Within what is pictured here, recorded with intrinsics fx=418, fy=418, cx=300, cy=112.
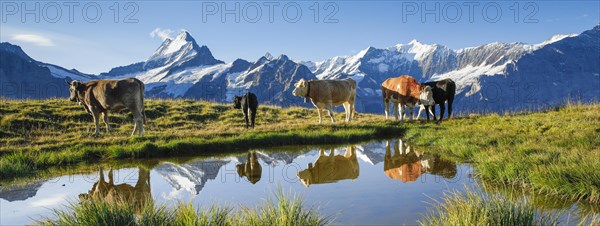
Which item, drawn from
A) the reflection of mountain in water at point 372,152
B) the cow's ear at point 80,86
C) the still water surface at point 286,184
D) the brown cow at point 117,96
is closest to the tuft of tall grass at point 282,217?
the still water surface at point 286,184

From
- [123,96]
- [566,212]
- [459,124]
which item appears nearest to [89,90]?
[123,96]

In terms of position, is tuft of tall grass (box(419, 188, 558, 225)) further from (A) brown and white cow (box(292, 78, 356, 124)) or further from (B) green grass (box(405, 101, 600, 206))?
(A) brown and white cow (box(292, 78, 356, 124))

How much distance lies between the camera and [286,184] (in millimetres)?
9406

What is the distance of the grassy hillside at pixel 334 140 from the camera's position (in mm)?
8406

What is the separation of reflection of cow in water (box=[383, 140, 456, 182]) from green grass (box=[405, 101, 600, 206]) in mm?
674

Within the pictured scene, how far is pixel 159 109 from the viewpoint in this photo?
28.7m

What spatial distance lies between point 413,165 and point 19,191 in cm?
967

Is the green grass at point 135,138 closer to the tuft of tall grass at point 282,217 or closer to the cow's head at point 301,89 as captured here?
the cow's head at point 301,89

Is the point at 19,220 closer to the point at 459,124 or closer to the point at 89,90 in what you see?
the point at 89,90

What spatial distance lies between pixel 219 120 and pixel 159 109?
472 centimetres

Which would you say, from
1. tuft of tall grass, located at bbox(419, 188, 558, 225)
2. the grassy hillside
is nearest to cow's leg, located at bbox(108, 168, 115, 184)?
the grassy hillside

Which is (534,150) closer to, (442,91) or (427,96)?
(427,96)

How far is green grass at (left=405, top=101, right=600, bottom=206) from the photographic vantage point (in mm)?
7586

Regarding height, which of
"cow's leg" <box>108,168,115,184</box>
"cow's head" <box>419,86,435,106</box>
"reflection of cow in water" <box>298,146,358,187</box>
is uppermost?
"cow's head" <box>419,86,435,106</box>
